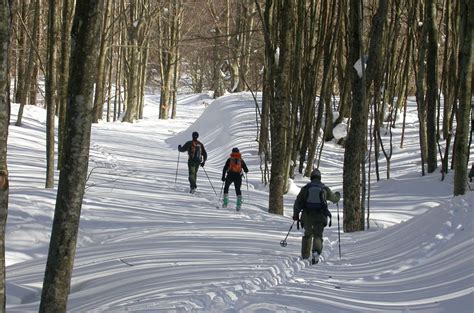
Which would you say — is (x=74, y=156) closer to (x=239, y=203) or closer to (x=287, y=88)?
(x=287, y=88)

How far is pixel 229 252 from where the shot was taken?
30.1 feet

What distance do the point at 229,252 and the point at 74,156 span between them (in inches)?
159

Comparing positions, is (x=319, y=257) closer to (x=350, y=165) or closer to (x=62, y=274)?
(x=350, y=165)

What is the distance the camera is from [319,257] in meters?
9.30

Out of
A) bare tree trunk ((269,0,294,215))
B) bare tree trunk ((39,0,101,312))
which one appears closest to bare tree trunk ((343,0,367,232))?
bare tree trunk ((269,0,294,215))

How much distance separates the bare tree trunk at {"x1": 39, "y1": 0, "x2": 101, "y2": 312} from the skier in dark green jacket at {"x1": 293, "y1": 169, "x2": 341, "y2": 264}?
4212mm

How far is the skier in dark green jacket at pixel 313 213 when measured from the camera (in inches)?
359

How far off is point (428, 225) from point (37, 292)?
609 centimetres

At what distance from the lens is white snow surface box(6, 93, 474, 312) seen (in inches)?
259

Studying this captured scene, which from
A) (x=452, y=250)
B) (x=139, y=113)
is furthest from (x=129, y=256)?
(x=139, y=113)

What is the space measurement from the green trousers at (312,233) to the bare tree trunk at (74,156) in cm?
426

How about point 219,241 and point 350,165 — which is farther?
point 350,165

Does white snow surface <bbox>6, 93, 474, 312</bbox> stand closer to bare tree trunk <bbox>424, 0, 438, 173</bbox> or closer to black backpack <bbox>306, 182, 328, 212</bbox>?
black backpack <bbox>306, 182, 328, 212</bbox>

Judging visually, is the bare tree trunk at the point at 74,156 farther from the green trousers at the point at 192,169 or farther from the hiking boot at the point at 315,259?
the green trousers at the point at 192,169
